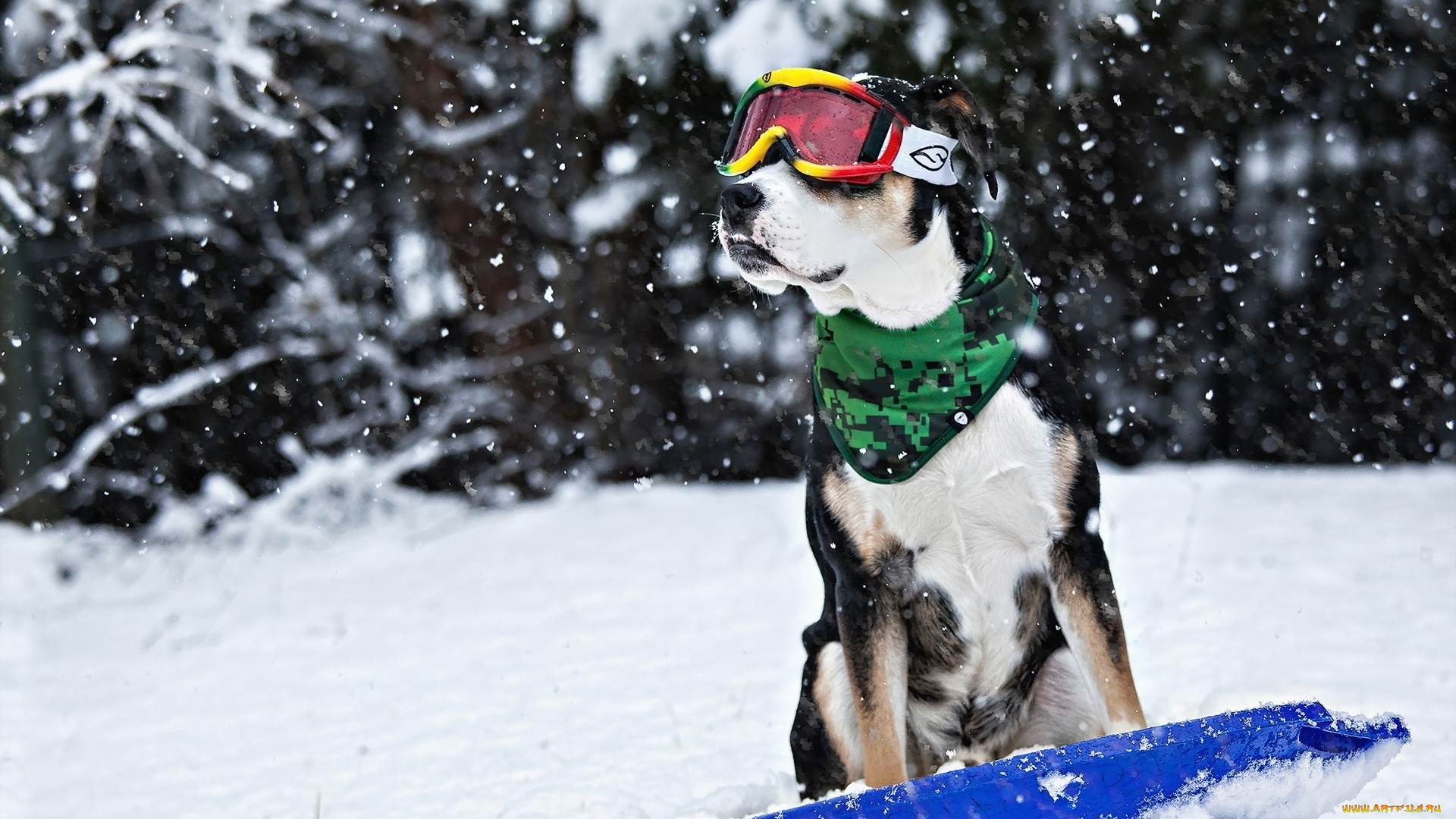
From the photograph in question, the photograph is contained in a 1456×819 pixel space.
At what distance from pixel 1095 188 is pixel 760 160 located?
516cm

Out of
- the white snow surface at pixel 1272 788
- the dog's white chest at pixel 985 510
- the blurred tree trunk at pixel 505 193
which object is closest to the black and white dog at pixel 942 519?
the dog's white chest at pixel 985 510

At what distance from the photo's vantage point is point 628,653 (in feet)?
15.6

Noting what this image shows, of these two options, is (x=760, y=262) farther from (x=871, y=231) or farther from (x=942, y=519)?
(x=942, y=519)

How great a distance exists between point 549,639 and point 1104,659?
3.09 meters

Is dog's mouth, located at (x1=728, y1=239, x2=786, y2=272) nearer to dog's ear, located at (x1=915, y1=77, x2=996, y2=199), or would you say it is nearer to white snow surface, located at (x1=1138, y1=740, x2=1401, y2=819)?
dog's ear, located at (x1=915, y1=77, x2=996, y2=199)

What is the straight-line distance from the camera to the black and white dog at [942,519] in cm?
251

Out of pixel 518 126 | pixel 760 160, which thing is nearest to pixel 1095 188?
pixel 518 126

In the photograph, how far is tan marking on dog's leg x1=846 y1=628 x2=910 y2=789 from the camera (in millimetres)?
2572

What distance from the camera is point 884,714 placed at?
2.58 metres

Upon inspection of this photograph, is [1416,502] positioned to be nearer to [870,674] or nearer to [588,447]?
[870,674]

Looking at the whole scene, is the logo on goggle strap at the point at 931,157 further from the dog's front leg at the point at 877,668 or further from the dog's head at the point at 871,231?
the dog's front leg at the point at 877,668

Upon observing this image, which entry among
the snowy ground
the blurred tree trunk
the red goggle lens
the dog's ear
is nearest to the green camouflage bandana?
the dog's ear

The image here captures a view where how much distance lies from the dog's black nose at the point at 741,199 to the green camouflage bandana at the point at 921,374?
399mm

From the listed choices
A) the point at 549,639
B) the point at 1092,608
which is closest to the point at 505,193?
the point at 549,639
